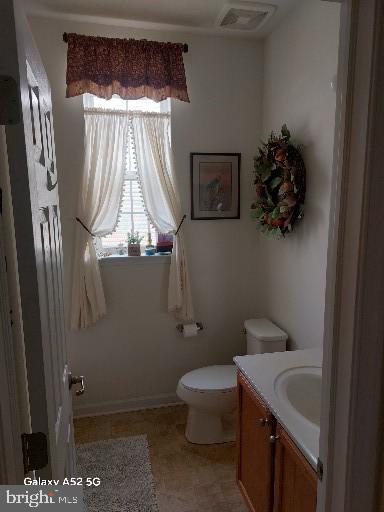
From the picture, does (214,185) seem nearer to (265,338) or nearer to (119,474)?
(265,338)

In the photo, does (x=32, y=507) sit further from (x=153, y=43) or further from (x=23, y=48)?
(x=153, y=43)

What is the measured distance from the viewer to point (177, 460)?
2.26 metres

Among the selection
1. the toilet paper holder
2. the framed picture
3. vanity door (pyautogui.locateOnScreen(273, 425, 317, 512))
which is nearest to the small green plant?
the framed picture

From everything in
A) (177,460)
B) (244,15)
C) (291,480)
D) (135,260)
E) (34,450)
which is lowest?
(177,460)

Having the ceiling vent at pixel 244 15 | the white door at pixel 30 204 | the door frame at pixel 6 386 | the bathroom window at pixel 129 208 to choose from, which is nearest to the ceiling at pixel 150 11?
the ceiling vent at pixel 244 15

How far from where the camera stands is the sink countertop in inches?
47.2

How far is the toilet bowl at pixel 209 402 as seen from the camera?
227 cm

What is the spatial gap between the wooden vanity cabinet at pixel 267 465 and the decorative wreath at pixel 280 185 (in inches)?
39.7

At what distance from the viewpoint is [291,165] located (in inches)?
82.3

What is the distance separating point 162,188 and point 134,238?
1.47 ft

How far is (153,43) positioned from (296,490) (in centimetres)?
263

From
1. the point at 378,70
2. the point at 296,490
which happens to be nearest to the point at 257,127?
the point at 378,70

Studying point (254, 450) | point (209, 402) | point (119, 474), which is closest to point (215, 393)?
point (209, 402)

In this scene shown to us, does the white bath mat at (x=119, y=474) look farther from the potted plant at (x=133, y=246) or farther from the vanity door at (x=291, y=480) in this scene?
the potted plant at (x=133, y=246)
